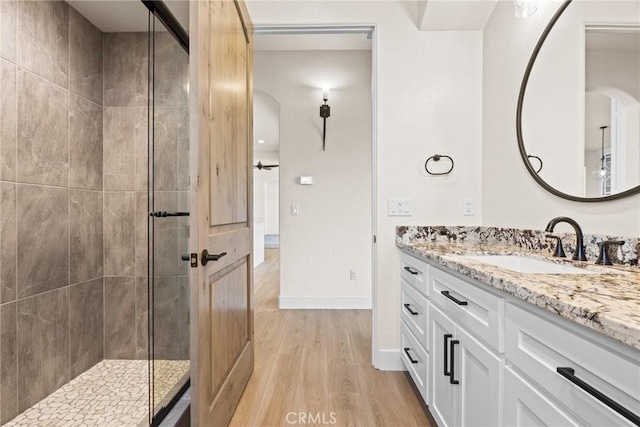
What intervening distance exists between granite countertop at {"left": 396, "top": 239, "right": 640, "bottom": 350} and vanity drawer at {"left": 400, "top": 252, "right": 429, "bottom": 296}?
0.42 m

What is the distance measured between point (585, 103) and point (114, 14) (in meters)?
2.70

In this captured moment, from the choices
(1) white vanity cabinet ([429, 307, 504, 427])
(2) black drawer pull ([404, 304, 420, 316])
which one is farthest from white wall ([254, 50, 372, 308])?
(1) white vanity cabinet ([429, 307, 504, 427])

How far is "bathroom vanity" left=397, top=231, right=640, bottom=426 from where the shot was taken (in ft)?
1.86

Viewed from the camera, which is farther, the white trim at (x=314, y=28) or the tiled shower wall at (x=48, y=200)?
the white trim at (x=314, y=28)

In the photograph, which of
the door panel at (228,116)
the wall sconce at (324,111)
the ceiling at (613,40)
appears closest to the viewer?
the ceiling at (613,40)

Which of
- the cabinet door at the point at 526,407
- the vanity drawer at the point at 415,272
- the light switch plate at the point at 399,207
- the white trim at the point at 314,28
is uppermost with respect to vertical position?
the white trim at the point at 314,28

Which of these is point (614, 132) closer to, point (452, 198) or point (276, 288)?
point (452, 198)

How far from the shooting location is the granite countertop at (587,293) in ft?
1.80

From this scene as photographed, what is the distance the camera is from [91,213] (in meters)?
2.18

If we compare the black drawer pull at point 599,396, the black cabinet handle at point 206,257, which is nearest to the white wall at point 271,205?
the black cabinet handle at point 206,257

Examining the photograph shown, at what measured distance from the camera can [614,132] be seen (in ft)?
4.05

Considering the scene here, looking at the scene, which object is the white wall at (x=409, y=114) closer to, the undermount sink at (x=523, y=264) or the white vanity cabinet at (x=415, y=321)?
the white vanity cabinet at (x=415, y=321)

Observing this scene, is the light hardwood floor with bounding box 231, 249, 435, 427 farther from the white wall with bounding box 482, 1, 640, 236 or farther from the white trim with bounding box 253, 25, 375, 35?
the white trim with bounding box 253, 25, 375, 35

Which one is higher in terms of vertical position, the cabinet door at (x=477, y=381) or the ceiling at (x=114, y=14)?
the ceiling at (x=114, y=14)
